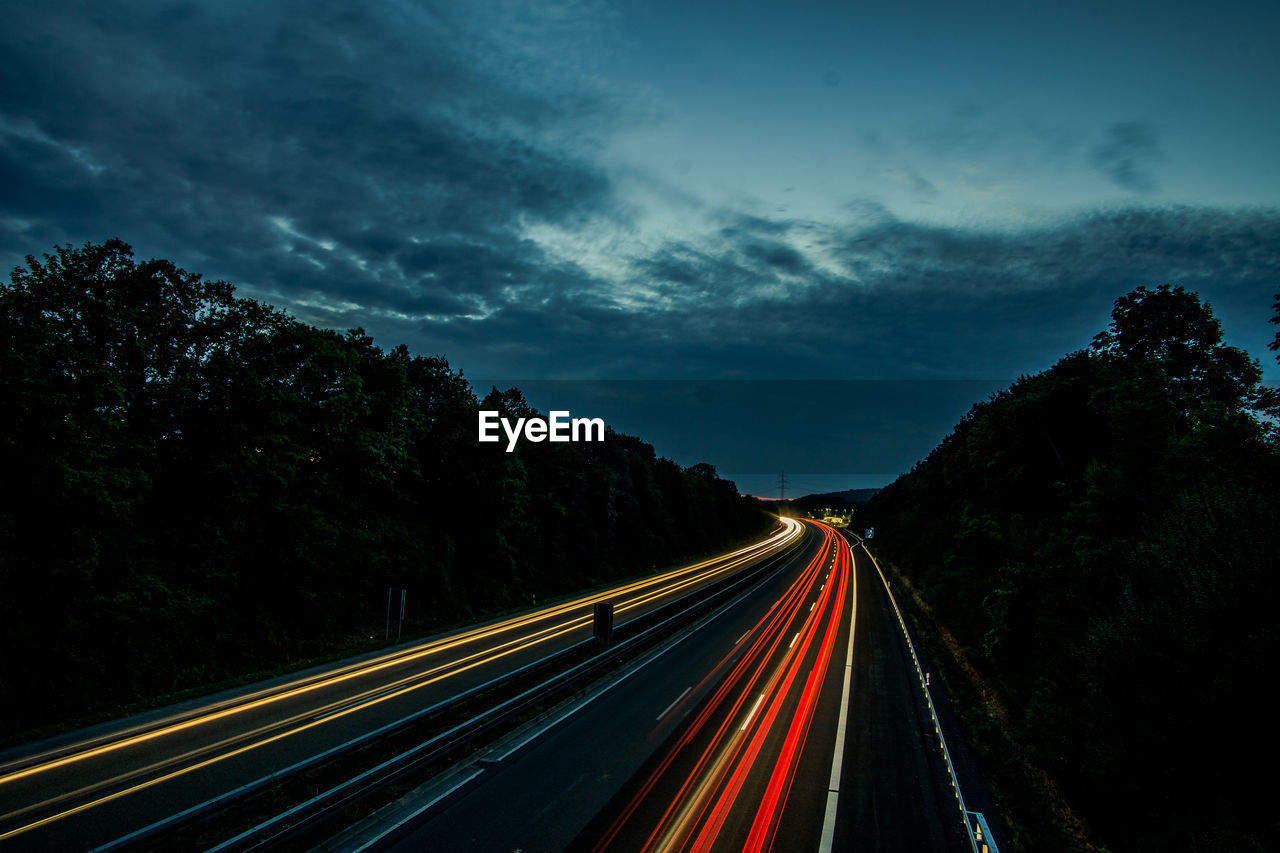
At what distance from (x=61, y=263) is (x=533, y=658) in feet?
72.0

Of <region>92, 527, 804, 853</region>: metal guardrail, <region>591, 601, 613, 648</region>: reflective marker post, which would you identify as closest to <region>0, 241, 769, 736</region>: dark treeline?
<region>92, 527, 804, 853</region>: metal guardrail

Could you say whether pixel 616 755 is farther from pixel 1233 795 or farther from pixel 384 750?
pixel 1233 795

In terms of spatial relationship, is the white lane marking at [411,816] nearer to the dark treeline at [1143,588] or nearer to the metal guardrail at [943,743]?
the metal guardrail at [943,743]

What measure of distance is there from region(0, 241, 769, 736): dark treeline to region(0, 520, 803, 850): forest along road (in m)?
3.38

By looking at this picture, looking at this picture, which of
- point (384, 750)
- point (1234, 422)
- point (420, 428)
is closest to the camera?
point (384, 750)

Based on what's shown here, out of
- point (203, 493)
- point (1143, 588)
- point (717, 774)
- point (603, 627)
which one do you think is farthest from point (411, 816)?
point (203, 493)

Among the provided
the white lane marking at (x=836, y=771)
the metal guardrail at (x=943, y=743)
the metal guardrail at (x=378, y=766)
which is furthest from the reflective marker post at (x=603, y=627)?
the metal guardrail at (x=943, y=743)

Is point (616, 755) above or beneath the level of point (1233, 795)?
beneath

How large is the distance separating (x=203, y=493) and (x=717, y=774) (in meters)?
22.0

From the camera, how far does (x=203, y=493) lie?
72.1ft

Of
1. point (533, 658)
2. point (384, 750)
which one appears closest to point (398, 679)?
point (533, 658)

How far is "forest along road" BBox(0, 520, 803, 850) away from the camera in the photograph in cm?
988

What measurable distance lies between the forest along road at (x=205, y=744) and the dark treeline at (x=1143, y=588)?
16588 mm

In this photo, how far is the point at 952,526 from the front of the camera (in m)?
50.3
